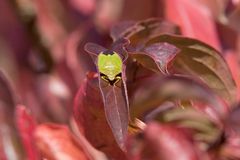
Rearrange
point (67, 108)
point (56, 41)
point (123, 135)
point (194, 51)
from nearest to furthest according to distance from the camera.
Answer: point (123, 135) → point (194, 51) → point (67, 108) → point (56, 41)

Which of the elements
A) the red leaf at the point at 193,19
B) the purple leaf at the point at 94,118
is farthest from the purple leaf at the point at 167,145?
the red leaf at the point at 193,19

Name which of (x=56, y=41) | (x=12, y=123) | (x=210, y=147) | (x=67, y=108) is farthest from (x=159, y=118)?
(x=56, y=41)

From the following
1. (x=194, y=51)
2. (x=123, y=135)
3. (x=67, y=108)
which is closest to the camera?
(x=123, y=135)

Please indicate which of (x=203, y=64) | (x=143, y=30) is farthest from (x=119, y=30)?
(x=203, y=64)

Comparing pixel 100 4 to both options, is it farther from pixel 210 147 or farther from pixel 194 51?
pixel 210 147

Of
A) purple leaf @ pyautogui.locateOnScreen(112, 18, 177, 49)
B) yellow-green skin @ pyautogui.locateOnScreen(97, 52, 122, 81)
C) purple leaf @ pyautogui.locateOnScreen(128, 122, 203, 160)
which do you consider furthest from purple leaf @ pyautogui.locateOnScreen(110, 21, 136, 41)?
purple leaf @ pyautogui.locateOnScreen(128, 122, 203, 160)

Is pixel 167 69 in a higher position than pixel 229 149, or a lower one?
higher

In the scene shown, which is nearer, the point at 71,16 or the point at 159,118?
the point at 159,118

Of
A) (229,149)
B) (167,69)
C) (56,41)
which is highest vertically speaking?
(56,41)
